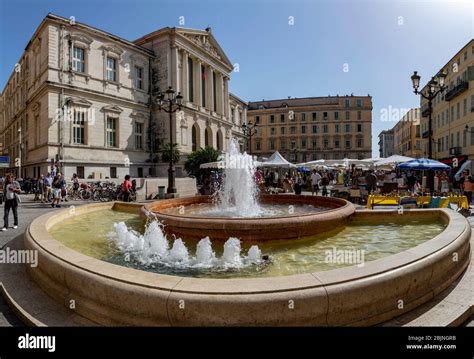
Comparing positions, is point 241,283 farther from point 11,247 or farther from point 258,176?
point 258,176

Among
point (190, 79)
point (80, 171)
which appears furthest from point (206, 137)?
point (80, 171)

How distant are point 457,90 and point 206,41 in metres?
32.7

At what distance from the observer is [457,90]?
30.8 metres

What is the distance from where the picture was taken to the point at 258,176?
1694cm

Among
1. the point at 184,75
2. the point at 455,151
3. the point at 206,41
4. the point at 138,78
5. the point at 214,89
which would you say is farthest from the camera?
the point at 214,89

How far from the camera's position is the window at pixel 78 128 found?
2641 centimetres

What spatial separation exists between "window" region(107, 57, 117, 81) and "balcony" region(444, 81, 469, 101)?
122 feet

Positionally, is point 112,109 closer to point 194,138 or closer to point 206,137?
point 194,138

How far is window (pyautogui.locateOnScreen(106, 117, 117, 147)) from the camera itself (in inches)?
1176

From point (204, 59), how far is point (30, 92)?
2198 cm

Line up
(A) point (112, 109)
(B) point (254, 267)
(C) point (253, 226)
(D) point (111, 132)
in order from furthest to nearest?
(D) point (111, 132)
(A) point (112, 109)
(C) point (253, 226)
(B) point (254, 267)

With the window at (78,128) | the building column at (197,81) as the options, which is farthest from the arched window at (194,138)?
the window at (78,128)

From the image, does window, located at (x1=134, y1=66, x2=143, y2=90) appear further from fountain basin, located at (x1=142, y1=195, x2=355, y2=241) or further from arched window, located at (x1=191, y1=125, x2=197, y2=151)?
fountain basin, located at (x1=142, y1=195, x2=355, y2=241)
